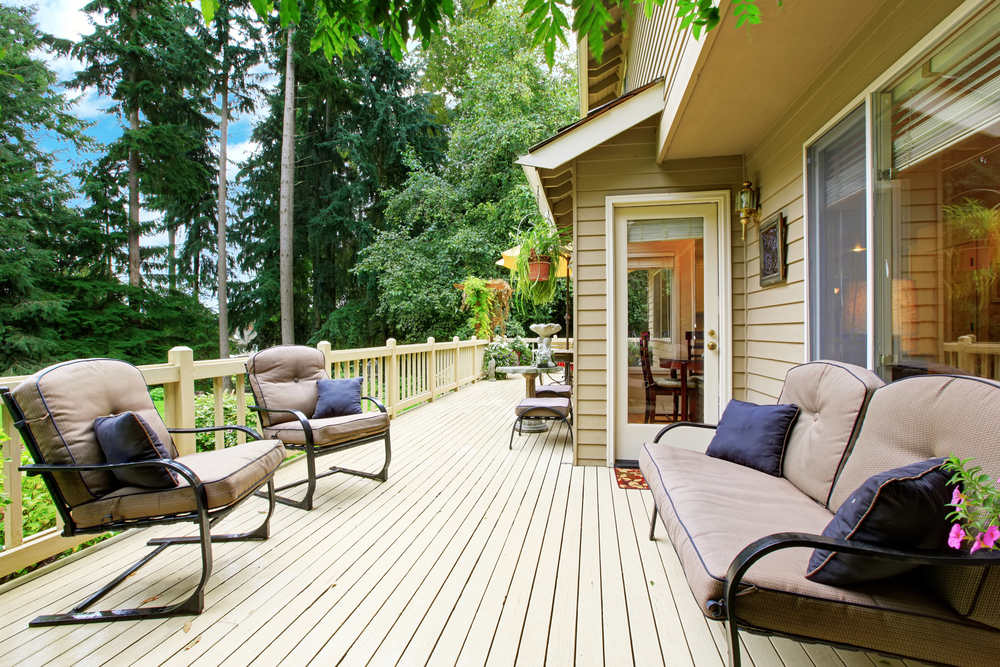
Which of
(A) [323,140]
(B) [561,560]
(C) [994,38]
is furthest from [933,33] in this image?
(A) [323,140]

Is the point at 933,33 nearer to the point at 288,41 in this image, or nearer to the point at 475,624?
the point at 475,624

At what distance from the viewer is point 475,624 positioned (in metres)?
1.69

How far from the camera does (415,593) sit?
1904mm

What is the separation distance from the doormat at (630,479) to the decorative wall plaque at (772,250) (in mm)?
1572

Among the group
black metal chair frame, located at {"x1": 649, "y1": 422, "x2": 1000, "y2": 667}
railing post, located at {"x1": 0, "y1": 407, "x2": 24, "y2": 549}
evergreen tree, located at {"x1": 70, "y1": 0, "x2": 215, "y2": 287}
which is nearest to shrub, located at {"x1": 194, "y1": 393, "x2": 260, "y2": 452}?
railing post, located at {"x1": 0, "y1": 407, "x2": 24, "y2": 549}

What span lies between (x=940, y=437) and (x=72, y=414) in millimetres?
3047

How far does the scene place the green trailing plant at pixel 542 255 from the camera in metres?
Result: 4.75

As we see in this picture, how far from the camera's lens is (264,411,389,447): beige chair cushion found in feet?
9.43

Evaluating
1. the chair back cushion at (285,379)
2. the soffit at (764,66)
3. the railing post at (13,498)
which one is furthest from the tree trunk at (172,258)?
the soffit at (764,66)

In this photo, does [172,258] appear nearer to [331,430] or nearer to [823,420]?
[331,430]

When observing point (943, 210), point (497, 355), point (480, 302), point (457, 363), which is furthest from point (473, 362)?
point (943, 210)

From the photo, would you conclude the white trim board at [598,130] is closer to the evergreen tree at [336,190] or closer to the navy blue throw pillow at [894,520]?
the navy blue throw pillow at [894,520]

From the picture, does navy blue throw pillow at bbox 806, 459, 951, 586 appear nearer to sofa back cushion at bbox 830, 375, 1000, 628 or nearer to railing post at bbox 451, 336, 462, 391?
sofa back cushion at bbox 830, 375, 1000, 628

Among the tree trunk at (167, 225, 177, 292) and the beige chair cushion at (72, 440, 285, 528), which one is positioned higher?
the tree trunk at (167, 225, 177, 292)
